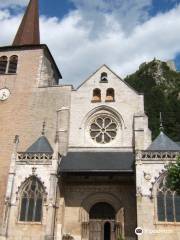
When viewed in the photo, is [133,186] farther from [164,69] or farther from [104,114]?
[164,69]

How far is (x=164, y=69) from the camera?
62.7m

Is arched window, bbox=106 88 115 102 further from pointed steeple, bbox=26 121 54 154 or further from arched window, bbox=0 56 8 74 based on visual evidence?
arched window, bbox=0 56 8 74

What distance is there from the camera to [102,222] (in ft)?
56.1

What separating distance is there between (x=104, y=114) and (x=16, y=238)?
9373 millimetres

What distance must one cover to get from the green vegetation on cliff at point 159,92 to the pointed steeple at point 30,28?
19.4m

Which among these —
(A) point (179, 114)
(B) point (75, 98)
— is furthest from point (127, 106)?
(A) point (179, 114)

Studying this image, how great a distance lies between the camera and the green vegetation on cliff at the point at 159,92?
139 feet

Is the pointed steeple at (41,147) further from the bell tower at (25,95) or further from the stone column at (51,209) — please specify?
the stone column at (51,209)

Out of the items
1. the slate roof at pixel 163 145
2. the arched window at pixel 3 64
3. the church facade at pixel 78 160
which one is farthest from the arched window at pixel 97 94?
the arched window at pixel 3 64

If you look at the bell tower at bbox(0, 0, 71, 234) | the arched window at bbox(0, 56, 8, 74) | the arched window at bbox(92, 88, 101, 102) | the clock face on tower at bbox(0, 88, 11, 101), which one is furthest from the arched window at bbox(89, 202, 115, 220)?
→ the arched window at bbox(0, 56, 8, 74)

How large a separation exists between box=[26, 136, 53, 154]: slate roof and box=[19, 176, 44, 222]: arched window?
5.78 ft

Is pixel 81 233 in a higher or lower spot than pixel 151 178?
lower

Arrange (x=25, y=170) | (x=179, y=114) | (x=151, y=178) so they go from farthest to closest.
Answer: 1. (x=179, y=114)
2. (x=25, y=170)
3. (x=151, y=178)


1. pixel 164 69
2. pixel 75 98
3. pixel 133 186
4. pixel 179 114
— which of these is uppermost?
pixel 164 69
